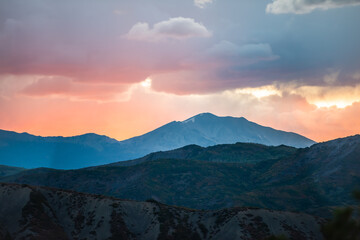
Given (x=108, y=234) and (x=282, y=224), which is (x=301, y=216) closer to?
(x=282, y=224)

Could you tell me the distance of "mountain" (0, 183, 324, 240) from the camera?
15225 cm

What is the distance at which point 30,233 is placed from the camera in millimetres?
142000

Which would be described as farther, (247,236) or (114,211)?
(114,211)

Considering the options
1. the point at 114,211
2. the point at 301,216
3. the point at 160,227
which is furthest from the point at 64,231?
the point at 301,216

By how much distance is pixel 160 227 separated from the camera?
162125 mm

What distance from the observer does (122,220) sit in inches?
6457

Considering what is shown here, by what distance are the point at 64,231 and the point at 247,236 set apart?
74.6m

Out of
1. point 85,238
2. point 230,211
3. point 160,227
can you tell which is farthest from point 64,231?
point 230,211

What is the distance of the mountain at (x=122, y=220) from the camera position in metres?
152

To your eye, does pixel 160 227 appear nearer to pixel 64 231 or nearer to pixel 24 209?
pixel 64 231

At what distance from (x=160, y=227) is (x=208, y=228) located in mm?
20651

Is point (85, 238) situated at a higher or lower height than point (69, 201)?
lower

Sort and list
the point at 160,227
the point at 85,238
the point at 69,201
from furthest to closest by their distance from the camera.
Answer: the point at 69,201 < the point at 160,227 < the point at 85,238

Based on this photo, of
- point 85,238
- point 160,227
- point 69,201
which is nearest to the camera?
point 85,238
